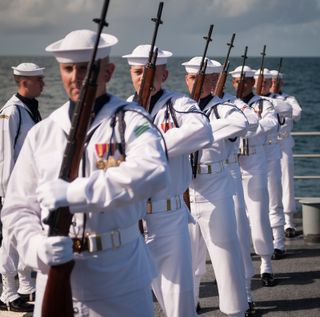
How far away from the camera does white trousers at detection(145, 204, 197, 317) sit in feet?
18.7

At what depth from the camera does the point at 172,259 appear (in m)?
5.71

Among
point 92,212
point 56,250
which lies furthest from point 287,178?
point 56,250

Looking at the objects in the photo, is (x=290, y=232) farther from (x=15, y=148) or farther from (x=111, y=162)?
(x=111, y=162)

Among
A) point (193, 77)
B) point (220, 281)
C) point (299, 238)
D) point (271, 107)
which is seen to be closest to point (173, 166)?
point (220, 281)

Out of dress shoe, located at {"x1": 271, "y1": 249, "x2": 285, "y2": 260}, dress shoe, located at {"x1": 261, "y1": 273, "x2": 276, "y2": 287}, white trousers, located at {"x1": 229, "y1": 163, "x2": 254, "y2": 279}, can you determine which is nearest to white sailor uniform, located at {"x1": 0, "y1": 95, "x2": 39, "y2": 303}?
white trousers, located at {"x1": 229, "y1": 163, "x2": 254, "y2": 279}

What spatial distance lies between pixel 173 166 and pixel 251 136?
290 centimetres

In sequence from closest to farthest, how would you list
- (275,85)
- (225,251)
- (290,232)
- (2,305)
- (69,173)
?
(69,173) → (225,251) → (2,305) → (290,232) → (275,85)

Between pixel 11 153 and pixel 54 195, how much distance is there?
3.90 metres

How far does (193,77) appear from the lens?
7.54 m

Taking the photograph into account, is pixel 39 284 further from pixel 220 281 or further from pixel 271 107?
pixel 271 107

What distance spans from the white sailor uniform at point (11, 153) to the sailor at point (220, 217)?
157 centimetres

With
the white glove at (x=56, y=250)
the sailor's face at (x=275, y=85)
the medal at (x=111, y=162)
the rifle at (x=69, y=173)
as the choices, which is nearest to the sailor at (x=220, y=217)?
the medal at (x=111, y=162)

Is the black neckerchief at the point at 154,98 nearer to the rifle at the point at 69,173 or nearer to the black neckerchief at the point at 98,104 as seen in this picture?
the black neckerchief at the point at 98,104

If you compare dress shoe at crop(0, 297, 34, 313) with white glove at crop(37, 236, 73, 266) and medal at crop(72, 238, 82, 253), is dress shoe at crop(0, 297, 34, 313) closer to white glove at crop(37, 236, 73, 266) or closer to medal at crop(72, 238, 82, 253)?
medal at crop(72, 238, 82, 253)
